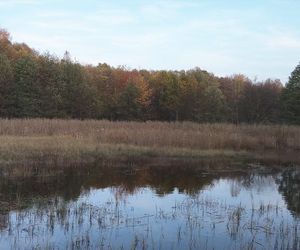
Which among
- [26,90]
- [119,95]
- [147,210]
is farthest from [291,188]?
[119,95]

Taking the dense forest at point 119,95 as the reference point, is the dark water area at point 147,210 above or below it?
below

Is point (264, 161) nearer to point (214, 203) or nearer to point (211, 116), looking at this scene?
point (214, 203)

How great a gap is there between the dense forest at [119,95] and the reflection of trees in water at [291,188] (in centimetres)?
3225

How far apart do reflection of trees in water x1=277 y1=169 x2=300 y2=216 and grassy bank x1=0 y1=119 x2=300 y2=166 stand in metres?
3.56

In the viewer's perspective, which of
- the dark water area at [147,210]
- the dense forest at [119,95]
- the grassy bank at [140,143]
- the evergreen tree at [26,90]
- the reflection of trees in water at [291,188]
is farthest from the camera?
the dense forest at [119,95]

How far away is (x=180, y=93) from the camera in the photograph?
6197 centimetres

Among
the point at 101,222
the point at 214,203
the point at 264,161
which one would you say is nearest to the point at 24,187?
the point at 101,222

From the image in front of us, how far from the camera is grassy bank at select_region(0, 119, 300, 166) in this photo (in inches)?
861

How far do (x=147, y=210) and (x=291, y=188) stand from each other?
6544 millimetres

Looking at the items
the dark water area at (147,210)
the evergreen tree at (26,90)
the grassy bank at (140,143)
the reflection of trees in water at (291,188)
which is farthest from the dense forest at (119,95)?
the reflection of trees in water at (291,188)

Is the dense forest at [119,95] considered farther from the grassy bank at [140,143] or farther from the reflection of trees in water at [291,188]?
the reflection of trees in water at [291,188]

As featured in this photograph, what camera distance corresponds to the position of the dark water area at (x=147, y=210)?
9.76m

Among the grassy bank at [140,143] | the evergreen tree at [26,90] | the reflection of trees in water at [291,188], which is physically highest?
the evergreen tree at [26,90]

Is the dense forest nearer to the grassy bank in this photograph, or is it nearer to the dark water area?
the grassy bank
